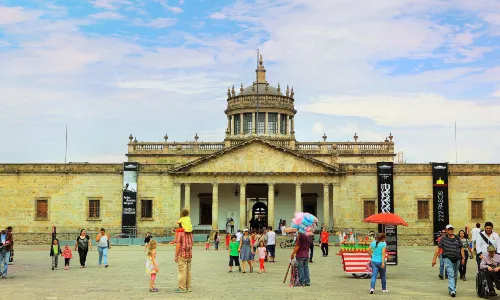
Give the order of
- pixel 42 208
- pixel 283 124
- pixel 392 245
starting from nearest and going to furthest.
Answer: pixel 392 245 < pixel 42 208 < pixel 283 124

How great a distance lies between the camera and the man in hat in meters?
15.8

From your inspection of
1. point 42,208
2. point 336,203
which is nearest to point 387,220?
point 336,203

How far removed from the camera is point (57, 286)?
58.7 feet

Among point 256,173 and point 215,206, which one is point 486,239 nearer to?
point 256,173

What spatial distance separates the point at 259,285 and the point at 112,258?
12852 millimetres

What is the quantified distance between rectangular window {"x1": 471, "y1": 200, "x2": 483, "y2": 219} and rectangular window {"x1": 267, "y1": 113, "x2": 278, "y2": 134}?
18.3 metres

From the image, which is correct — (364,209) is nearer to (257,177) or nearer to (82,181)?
(257,177)

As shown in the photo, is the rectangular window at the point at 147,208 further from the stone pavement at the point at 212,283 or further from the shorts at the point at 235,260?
the shorts at the point at 235,260

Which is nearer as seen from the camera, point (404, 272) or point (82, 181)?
point (404, 272)

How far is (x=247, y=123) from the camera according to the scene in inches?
2320

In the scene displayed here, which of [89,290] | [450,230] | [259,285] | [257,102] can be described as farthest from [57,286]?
[257,102]

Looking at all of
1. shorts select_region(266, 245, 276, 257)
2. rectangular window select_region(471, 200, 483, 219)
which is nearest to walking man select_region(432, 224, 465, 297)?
shorts select_region(266, 245, 276, 257)

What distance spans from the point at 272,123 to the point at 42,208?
20772mm

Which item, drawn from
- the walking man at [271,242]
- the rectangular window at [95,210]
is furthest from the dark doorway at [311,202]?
the walking man at [271,242]
